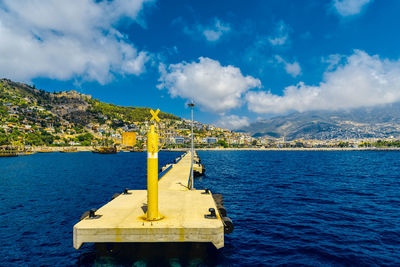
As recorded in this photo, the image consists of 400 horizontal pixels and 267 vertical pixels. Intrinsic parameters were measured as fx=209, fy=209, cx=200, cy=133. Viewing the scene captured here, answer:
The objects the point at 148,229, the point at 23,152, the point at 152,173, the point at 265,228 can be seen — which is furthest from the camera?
the point at 23,152

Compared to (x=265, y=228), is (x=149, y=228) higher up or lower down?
higher up

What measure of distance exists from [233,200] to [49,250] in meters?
17.4

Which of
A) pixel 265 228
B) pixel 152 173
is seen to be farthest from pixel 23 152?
pixel 265 228

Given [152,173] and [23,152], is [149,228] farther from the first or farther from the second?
[23,152]

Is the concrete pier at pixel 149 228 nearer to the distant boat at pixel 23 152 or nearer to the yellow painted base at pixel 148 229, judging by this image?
the yellow painted base at pixel 148 229

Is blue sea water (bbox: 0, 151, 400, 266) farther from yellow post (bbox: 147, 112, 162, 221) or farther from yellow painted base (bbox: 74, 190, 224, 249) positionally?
yellow post (bbox: 147, 112, 162, 221)

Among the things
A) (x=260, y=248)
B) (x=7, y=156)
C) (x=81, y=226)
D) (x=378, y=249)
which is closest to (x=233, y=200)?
(x=260, y=248)

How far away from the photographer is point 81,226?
10.1 m

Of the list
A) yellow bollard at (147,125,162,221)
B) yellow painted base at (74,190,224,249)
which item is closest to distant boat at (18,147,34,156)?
yellow painted base at (74,190,224,249)

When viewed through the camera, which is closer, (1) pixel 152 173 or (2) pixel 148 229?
(2) pixel 148 229

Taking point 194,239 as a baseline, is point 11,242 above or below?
below

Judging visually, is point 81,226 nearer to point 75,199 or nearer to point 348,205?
point 75,199

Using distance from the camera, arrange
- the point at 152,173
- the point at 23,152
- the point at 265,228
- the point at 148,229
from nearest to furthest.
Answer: the point at 148,229
the point at 152,173
the point at 265,228
the point at 23,152

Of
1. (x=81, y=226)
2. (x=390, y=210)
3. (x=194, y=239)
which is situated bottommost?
(x=390, y=210)
